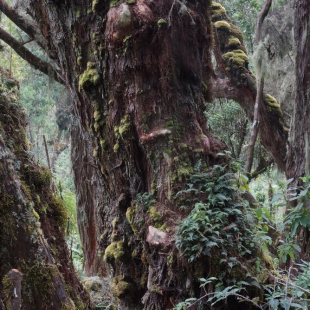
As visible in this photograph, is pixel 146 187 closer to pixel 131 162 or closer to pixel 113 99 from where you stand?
pixel 131 162

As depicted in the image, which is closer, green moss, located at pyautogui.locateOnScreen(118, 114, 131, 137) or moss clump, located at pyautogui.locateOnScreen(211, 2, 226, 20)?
green moss, located at pyautogui.locateOnScreen(118, 114, 131, 137)

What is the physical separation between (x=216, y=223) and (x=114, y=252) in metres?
1.03

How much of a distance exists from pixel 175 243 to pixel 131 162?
0.86m

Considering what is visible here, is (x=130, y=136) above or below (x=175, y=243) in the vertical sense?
above

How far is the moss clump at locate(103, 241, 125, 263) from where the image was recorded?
10.2ft

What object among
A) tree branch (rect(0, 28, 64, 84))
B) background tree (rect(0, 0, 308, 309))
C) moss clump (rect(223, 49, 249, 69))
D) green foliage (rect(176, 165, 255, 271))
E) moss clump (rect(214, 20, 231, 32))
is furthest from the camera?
moss clump (rect(214, 20, 231, 32))

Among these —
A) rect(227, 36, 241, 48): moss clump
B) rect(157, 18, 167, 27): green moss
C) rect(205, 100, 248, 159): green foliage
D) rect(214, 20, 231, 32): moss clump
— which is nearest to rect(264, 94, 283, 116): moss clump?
rect(227, 36, 241, 48): moss clump

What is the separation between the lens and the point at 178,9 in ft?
9.91

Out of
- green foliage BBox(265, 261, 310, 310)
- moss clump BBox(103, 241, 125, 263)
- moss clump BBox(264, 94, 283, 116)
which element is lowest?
green foliage BBox(265, 261, 310, 310)

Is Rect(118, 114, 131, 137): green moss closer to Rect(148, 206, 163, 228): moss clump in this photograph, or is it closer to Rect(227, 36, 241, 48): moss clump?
Rect(148, 206, 163, 228): moss clump

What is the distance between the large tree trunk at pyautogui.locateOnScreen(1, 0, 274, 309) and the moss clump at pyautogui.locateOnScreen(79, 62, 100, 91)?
1 centimetres

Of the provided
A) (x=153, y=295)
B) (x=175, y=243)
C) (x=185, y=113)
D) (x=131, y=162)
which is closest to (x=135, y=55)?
(x=185, y=113)

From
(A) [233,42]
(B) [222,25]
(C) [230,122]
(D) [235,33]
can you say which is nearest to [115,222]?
(A) [233,42]

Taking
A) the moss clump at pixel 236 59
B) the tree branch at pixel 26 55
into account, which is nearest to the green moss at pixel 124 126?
the tree branch at pixel 26 55
